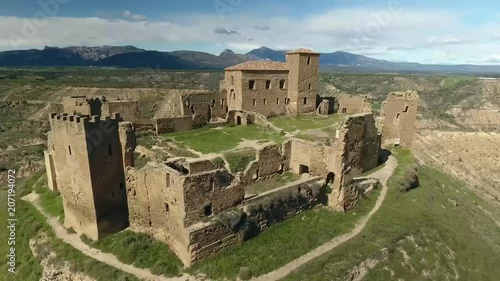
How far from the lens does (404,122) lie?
37.0 meters

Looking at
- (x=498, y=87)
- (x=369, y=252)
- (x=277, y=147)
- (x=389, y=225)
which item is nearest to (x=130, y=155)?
(x=277, y=147)

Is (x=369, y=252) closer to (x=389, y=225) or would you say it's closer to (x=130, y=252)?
(x=389, y=225)

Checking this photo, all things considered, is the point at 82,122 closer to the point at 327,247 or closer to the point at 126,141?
the point at 126,141

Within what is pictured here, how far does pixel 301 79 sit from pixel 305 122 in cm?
569

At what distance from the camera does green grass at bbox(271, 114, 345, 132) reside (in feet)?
125

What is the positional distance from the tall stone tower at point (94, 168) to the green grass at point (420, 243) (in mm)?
Answer: 10665

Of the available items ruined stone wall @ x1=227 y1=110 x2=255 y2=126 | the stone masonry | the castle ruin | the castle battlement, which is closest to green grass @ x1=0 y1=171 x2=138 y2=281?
the castle ruin

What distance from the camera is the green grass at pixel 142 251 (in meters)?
17.4

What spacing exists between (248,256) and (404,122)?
25.9m

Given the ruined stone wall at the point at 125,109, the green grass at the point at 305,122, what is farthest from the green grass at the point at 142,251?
the green grass at the point at 305,122

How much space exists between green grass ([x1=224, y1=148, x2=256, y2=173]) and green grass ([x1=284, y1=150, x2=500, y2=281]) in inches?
366

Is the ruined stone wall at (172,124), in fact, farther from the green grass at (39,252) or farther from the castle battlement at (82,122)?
the castle battlement at (82,122)

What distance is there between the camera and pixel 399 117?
1462 inches

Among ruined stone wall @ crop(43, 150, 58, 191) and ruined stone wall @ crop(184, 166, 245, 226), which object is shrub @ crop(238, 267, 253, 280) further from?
ruined stone wall @ crop(43, 150, 58, 191)
